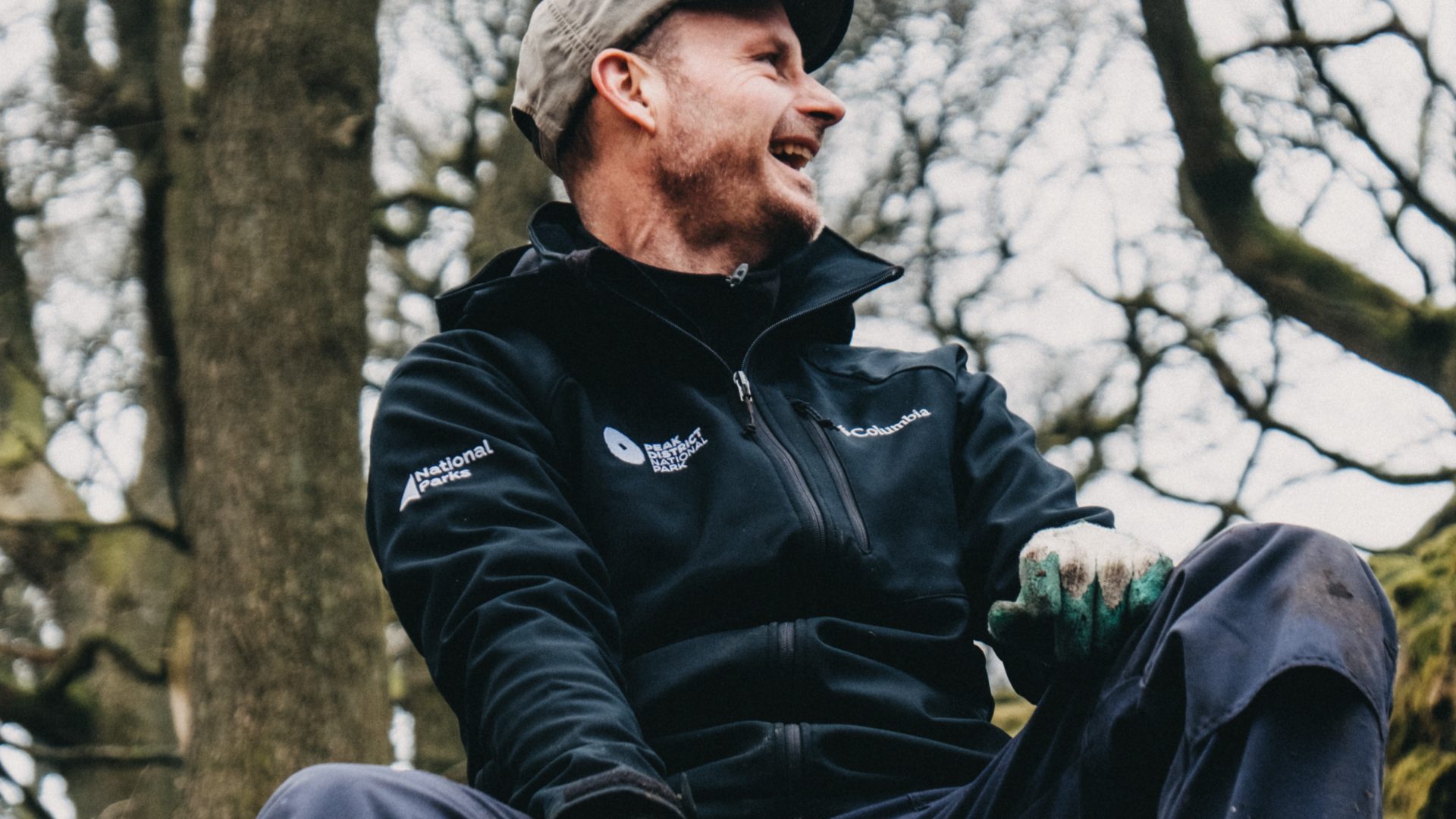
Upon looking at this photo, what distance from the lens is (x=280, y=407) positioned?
17.3ft

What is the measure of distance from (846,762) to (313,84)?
4145 mm

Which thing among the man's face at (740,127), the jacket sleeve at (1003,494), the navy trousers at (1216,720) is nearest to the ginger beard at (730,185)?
the man's face at (740,127)

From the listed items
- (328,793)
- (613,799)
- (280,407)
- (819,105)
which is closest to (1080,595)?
(613,799)

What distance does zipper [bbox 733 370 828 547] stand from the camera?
2229mm

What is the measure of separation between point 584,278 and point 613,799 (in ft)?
3.11

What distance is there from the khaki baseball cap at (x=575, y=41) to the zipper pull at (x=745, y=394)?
2.45ft

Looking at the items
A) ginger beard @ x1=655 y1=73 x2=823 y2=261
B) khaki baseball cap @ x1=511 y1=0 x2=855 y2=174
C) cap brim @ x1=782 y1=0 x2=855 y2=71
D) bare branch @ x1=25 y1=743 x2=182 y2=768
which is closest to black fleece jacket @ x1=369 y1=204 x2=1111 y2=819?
ginger beard @ x1=655 y1=73 x2=823 y2=261

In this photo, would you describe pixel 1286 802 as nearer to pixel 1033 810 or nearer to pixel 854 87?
pixel 1033 810

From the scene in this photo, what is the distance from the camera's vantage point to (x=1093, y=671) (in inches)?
73.1

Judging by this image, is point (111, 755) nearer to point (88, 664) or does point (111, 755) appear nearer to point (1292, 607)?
point (88, 664)

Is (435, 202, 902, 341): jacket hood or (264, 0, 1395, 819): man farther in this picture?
(435, 202, 902, 341): jacket hood

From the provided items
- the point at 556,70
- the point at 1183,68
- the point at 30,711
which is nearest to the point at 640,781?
the point at 556,70

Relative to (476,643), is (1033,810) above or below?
above

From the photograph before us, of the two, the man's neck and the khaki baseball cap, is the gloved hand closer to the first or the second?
the man's neck
